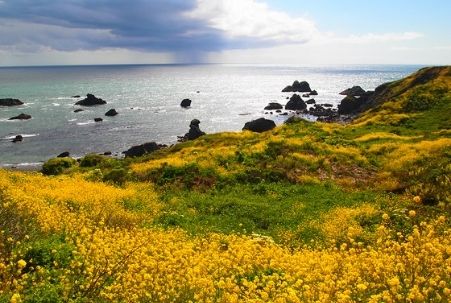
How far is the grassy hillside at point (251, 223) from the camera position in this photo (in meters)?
9.30

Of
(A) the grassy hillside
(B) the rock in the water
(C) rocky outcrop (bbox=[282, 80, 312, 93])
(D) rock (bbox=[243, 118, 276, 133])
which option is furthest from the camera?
(C) rocky outcrop (bbox=[282, 80, 312, 93])

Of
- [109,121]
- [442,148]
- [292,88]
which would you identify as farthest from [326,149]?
[292,88]

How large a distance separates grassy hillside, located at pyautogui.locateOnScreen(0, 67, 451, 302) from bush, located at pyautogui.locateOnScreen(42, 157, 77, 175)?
24cm

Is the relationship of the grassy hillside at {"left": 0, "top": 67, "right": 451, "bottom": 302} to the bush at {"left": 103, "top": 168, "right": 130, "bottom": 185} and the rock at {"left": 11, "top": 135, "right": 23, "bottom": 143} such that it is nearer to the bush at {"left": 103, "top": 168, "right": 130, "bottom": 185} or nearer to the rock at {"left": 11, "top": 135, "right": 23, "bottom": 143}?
the bush at {"left": 103, "top": 168, "right": 130, "bottom": 185}

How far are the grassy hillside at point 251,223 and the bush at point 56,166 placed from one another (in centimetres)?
24

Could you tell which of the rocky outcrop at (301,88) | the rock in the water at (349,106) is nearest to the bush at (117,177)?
the rock in the water at (349,106)

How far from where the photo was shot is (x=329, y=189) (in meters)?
28.3

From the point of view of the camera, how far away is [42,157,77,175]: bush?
46272 mm

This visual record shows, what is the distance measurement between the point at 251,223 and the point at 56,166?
32.0 meters

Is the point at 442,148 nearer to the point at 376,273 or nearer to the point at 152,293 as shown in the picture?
the point at 376,273

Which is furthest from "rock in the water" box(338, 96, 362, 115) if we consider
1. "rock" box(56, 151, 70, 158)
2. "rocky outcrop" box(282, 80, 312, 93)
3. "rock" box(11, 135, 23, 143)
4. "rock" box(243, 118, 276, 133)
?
"rocky outcrop" box(282, 80, 312, 93)

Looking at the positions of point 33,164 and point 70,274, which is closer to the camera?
point 70,274

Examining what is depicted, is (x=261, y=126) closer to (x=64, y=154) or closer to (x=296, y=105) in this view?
(x=64, y=154)

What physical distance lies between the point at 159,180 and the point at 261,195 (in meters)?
7.72
